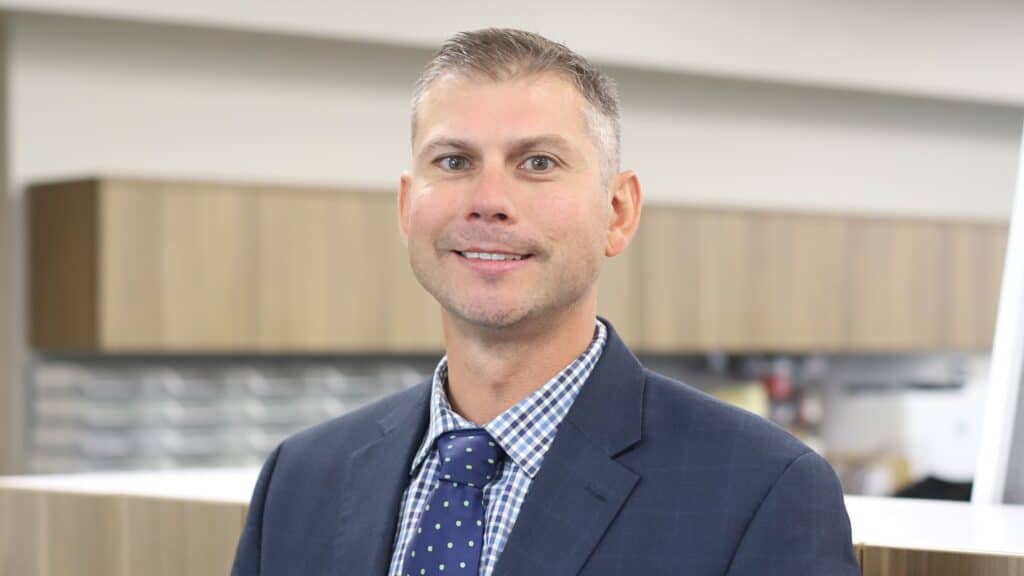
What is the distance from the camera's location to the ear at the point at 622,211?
1.68m

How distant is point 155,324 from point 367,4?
1842mm

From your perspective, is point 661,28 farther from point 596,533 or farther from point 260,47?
point 596,533

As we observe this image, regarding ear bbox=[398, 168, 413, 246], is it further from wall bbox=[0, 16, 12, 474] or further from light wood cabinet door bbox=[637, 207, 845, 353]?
light wood cabinet door bbox=[637, 207, 845, 353]

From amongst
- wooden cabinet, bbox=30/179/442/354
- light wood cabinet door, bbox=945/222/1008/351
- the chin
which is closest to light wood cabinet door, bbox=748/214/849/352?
light wood cabinet door, bbox=945/222/1008/351

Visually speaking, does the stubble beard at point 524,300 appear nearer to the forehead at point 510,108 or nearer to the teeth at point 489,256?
the teeth at point 489,256

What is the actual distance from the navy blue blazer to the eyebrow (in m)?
0.23

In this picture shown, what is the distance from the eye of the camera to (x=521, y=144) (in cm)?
158

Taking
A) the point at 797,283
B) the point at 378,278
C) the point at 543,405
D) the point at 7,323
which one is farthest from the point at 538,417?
the point at 797,283

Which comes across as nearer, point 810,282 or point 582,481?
point 582,481

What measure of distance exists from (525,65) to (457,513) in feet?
1.53

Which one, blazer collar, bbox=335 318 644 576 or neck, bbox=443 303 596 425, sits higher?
neck, bbox=443 303 596 425

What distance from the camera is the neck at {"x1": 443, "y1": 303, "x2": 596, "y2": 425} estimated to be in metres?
1.62

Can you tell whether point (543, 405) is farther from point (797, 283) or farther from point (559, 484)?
point (797, 283)

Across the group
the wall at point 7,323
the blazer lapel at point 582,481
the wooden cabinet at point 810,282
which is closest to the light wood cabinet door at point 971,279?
the wooden cabinet at point 810,282
